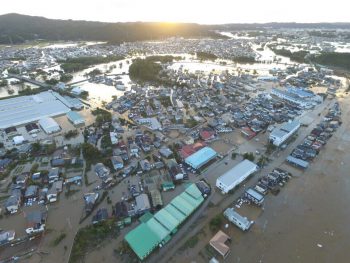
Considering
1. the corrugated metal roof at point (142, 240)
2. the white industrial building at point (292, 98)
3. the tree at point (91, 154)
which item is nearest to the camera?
the corrugated metal roof at point (142, 240)

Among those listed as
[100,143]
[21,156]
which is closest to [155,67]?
[100,143]

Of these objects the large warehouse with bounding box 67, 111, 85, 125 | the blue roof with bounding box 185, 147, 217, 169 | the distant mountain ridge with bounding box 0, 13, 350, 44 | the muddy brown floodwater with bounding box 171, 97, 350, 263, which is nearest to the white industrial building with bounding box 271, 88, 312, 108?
the muddy brown floodwater with bounding box 171, 97, 350, 263

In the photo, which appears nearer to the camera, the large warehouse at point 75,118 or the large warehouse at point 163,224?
the large warehouse at point 163,224

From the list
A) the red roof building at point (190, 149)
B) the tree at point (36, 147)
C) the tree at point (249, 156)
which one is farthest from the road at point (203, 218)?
the tree at point (36, 147)

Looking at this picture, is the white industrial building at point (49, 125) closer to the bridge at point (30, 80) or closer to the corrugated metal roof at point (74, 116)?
the corrugated metal roof at point (74, 116)

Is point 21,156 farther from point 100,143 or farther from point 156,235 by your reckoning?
point 156,235

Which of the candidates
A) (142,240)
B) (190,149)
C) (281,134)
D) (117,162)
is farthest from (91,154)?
(281,134)

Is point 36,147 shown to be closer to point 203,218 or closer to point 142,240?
point 142,240
